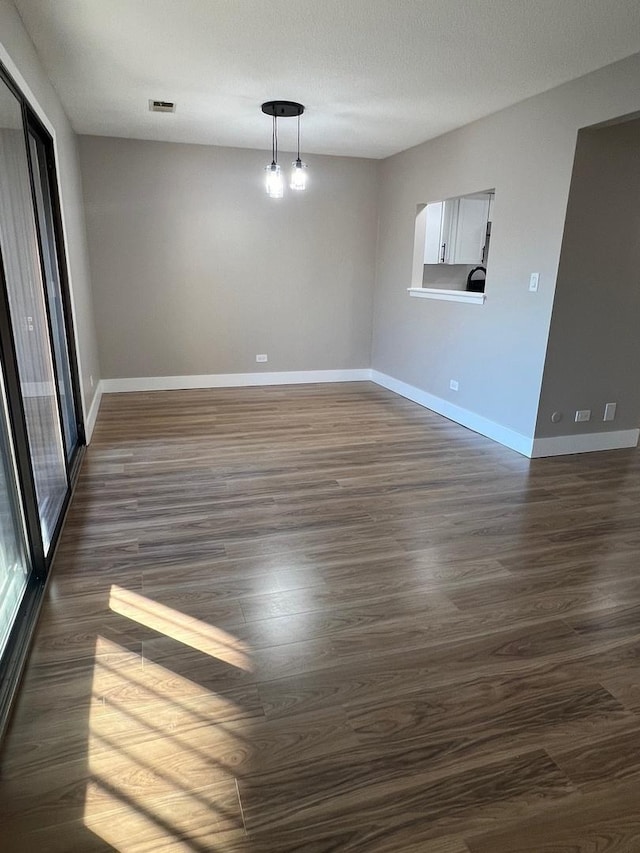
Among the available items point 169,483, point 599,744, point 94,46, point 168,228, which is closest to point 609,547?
point 599,744

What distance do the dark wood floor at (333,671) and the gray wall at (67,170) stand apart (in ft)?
4.96

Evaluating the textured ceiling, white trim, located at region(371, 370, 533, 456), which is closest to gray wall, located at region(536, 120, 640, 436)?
white trim, located at region(371, 370, 533, 456)

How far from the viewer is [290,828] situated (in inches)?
53.0

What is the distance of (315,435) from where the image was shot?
4555mm

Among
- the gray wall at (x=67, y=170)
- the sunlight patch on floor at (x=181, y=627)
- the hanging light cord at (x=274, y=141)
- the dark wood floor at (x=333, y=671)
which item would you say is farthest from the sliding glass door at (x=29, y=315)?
the hanging light cord at (x=274, y=141)

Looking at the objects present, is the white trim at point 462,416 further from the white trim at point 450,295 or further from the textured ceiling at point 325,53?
the textured ceiling at point 325,53

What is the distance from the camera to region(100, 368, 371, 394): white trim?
5859 mm

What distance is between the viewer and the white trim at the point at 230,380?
586cm

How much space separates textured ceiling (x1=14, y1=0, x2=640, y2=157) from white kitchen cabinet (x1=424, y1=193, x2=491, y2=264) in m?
1.74

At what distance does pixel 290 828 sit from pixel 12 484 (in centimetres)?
151

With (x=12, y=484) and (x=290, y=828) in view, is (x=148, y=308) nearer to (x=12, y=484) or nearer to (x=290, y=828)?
(x=12, y=484)

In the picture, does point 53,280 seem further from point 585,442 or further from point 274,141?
point 585,442

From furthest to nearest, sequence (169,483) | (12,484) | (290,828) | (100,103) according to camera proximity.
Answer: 1. (100,103)
2. (169,483)
3. (12,484)
4. (290,828)

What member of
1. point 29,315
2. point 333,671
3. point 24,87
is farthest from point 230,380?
point 333,671
